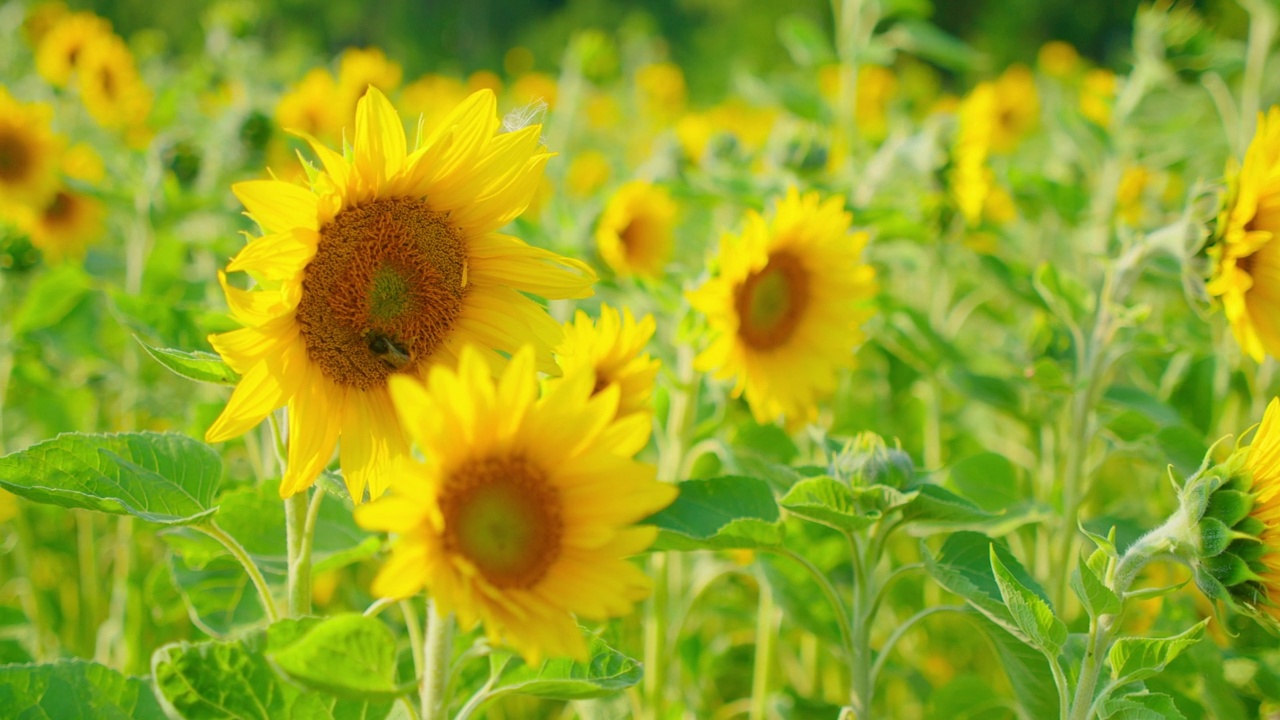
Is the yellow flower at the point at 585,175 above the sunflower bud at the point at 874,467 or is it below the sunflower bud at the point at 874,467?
above

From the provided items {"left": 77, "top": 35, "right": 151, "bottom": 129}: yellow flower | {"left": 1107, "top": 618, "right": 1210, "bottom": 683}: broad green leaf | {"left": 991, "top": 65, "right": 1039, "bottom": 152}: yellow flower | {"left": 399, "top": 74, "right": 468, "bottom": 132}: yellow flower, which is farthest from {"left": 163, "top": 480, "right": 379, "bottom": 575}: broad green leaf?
{"left": 399, "top": 74, "right": 468, "bottom": 132}: yellow flower

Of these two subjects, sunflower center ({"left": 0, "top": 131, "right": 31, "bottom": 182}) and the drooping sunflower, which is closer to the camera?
the drooping sunflower

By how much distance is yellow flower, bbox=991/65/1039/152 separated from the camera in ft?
14.2

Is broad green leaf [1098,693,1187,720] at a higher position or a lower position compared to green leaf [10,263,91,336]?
lower

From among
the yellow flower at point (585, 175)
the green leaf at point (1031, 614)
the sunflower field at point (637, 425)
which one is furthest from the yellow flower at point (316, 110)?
the green leaf at point (1031, 614)

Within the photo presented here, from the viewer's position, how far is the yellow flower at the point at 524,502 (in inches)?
25.9

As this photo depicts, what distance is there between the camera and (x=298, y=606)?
2.85 feet

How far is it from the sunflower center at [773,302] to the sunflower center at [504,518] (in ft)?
2.23

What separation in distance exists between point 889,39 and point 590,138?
12.7 feet

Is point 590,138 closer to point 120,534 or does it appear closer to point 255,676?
point 120,534

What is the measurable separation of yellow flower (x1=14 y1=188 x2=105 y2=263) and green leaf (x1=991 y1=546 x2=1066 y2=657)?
253cm

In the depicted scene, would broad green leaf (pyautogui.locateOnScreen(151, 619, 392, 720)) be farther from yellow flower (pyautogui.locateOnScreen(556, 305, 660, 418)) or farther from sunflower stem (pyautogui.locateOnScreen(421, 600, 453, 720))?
yellow flower (pyautogui.locateOnScreen(556, 305, 660, 418))

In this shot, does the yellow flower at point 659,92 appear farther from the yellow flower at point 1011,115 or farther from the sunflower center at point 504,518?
the sunflower center at point 504,518

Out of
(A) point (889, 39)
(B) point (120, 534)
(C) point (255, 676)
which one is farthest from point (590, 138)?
(C) point (255, 676)
